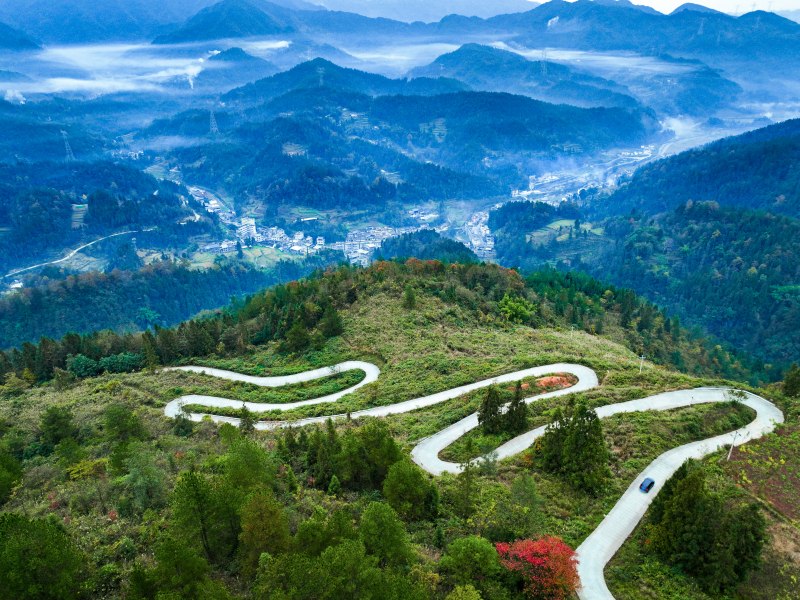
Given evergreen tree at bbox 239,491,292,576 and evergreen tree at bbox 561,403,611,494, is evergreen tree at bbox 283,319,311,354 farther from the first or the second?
evergreen tree at bbox 239,491,292,576

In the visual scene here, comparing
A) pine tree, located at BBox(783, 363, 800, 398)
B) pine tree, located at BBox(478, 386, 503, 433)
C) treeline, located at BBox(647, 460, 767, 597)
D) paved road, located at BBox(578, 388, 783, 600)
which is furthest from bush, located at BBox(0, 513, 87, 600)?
pine tree, located at BBox(783, 363, 800, 398)

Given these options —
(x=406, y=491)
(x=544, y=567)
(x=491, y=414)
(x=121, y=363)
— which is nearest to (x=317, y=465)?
(x=406, y=491)

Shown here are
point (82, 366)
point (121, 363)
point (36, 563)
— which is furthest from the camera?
point (121, 363)

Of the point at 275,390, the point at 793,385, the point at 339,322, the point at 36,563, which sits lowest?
the point at 275,390

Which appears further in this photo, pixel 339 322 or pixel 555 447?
pixel 339 322

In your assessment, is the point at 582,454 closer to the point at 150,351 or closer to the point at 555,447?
the point at 555,447
